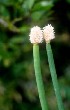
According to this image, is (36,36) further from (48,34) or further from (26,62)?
(26,62)

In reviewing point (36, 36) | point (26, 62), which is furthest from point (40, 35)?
point (26, 62)

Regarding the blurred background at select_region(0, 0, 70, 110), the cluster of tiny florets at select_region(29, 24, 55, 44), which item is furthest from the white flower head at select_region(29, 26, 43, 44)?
the blurred background at select_region(0, 0, 70, 110)

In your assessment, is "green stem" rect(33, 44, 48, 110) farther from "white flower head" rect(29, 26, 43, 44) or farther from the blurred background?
the blurred background

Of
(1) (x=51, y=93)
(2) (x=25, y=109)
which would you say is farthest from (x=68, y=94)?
(2) (x=25, y=109)

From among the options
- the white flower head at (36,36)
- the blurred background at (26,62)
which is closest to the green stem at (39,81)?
the white flower head at (36,36)

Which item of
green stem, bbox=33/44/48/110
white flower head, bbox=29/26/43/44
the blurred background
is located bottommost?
green stem, bbox=33/44/48/110

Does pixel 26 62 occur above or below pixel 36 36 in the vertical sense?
above

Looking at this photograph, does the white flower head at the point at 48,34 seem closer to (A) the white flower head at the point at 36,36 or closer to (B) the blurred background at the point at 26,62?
(A) the white flower head at the point at 36,36

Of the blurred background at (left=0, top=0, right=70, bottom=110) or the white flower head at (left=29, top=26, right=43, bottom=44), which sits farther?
the blurred background at (left=0, top=0, right=70, bottom=110)

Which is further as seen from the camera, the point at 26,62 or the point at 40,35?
the point at 26,62
